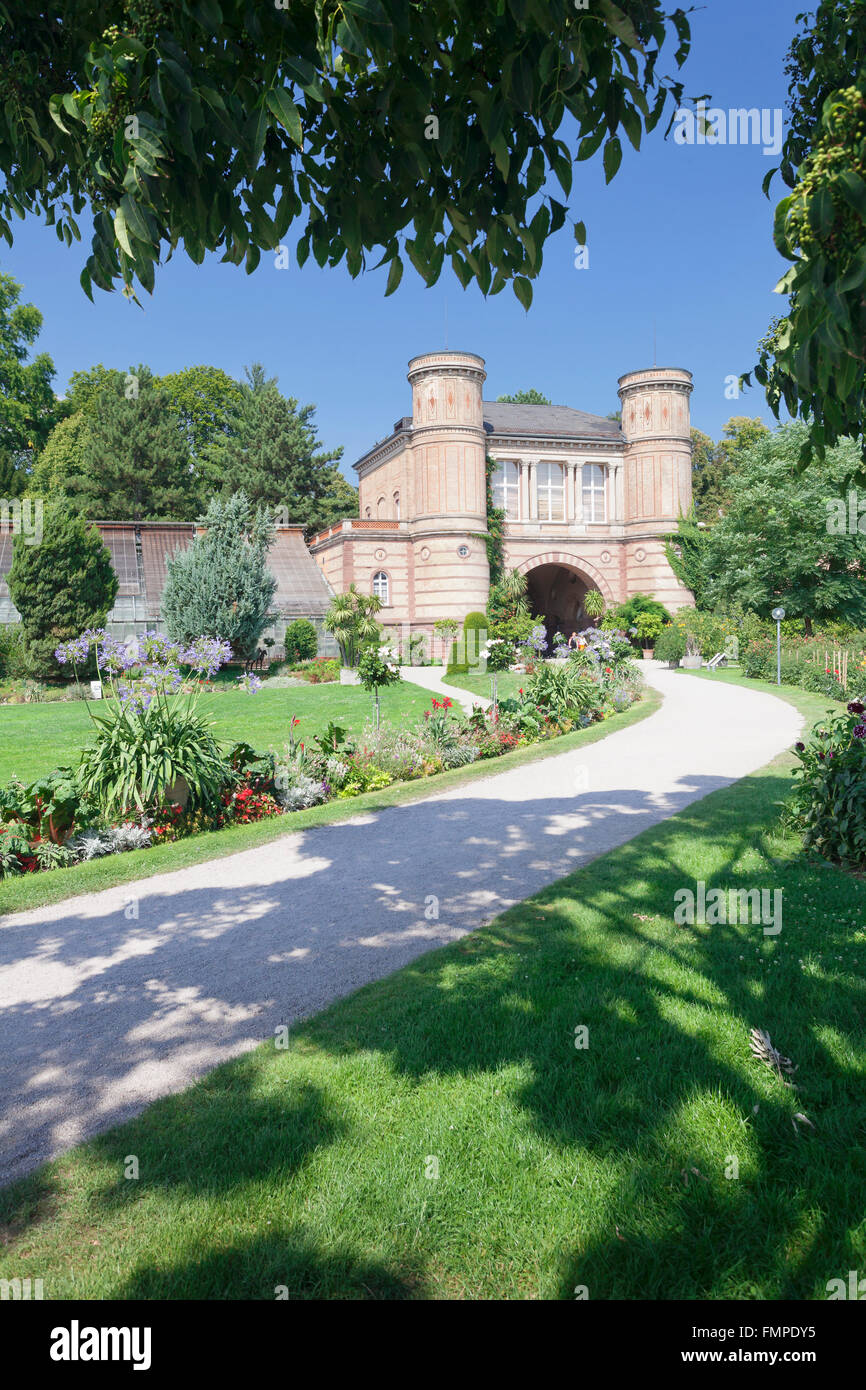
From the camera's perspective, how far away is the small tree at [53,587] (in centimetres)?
2602

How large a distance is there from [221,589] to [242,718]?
38.3ft

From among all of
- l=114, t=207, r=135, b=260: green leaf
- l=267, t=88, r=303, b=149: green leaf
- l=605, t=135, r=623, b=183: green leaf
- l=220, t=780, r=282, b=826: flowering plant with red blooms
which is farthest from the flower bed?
l=605, t=135, r=623, b=183: green leaf

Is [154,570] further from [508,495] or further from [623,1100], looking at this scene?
[623,1100]

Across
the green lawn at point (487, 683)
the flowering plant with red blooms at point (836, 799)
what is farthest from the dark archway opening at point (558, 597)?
the flowering plant with red blooms at point (836, 799)

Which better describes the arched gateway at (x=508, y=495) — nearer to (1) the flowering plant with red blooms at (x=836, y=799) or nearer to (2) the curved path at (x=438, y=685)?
(2) the curved path at (x=438, y=685)

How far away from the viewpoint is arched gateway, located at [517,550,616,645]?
41.6m

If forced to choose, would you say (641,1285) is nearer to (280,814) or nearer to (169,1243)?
(169,1243)

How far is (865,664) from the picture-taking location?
1964 cm

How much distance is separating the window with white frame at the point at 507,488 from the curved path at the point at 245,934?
102 ft

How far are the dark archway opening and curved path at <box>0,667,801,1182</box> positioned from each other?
34.8 metres

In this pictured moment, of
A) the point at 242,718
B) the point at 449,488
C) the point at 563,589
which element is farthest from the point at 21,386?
the point at 242,718

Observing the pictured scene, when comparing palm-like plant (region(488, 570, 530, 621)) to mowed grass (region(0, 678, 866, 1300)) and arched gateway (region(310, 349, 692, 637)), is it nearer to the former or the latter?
arched gateway (region(310, 349, 692, 637))
